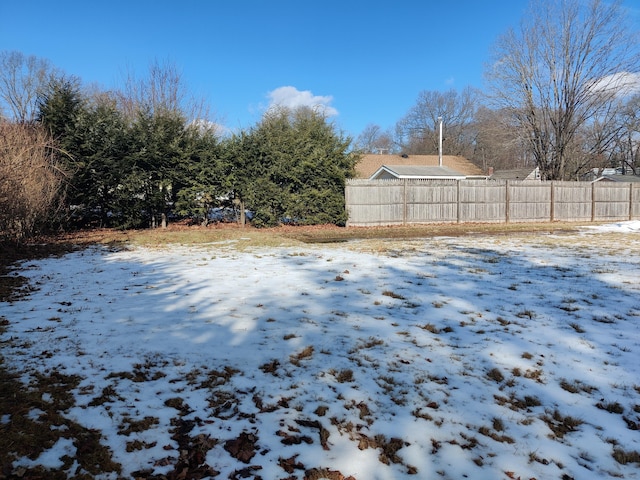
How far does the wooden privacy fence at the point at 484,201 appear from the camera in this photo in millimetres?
17469

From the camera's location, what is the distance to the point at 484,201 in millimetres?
19594

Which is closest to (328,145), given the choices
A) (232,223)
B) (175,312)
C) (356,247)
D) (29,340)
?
(232,223)

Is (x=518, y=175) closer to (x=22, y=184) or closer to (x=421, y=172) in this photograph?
(x=421, y=172)

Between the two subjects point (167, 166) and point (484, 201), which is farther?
point (484, 201)

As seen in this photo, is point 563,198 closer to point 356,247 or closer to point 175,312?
point 356,247

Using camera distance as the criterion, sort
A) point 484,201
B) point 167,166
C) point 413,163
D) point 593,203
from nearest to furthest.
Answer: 1. point 167,166
2. point 484,201
3. point 593,203
4. point 413,163

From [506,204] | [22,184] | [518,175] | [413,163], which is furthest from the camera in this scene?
[413,163]

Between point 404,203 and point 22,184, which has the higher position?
point 22,184

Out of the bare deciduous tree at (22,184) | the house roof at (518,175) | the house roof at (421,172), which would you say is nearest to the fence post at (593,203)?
the house roof at (421,172)

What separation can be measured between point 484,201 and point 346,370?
60.1 feet

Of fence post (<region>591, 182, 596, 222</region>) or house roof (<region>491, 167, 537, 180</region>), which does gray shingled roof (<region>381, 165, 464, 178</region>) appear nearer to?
house roof (<region>491, 167, 537, 180</region>)

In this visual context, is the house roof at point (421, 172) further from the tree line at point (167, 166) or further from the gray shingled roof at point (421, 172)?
the tree line at point (167, 166)

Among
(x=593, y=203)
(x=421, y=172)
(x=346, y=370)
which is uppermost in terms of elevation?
→ (x=421, y=172)

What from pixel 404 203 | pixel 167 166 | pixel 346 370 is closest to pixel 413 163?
pixel 404 203
